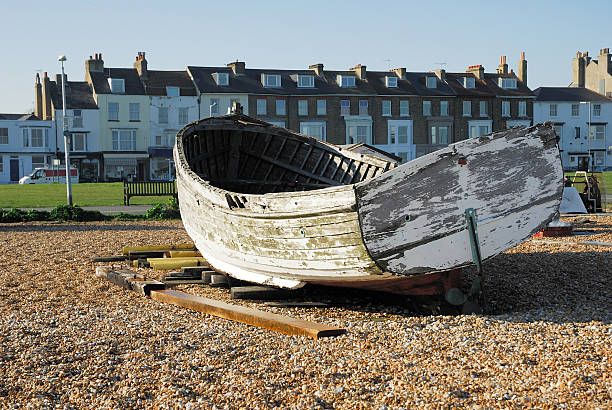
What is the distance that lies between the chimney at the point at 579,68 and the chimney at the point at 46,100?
57.6 m

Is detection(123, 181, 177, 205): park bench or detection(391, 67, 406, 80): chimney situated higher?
detection(391, 67, 406, 80): chimney

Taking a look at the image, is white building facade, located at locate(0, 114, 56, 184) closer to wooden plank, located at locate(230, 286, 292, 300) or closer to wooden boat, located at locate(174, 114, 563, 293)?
wooden boat, located at locate(174, 114, 563, 293)

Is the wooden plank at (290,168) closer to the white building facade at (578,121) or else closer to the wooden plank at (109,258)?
the wooden plank at (109,258)

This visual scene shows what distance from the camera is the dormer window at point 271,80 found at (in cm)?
5619

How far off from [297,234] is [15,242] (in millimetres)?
10284

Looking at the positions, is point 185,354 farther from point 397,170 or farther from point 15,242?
point 15,242

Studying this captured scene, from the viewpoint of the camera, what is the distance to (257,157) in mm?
13523

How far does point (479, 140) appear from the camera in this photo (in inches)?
265

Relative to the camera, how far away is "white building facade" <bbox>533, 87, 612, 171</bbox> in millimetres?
68312

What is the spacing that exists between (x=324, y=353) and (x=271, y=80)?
171 feet

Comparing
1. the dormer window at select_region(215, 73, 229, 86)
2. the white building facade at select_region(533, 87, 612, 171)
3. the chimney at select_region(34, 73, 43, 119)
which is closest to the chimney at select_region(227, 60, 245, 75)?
the dormer window at select_region(215, 73, 229, 86)

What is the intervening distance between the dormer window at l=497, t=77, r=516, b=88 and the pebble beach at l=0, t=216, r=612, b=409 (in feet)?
192

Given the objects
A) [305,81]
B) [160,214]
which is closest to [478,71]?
[305,81]

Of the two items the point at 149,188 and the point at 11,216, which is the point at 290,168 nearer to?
the point at 11,216
